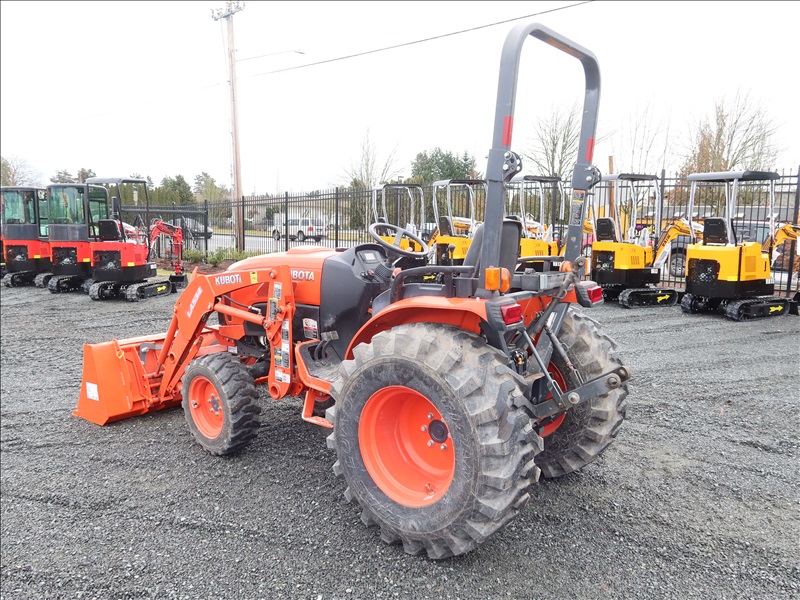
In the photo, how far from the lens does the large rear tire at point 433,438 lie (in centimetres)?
252

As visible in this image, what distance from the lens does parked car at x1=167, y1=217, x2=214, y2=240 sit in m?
19.1

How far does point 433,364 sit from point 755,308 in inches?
347

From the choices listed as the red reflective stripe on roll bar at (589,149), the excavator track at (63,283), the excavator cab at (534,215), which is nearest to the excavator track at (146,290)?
the excavator track at (63,283)

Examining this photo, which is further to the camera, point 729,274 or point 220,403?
point 729,274

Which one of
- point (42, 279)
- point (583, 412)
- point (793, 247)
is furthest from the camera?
point (42, 279)

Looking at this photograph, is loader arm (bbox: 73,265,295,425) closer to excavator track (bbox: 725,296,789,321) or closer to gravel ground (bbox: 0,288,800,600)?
gravel ground (bbox: 0,288,800,600)

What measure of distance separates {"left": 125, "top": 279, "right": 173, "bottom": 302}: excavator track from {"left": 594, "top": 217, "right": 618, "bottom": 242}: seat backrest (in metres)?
9.29

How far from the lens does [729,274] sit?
30.7ft

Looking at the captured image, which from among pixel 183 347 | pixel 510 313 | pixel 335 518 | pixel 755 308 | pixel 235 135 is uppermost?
pixel 235 135

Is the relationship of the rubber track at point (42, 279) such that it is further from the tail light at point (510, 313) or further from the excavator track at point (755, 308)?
the excavator track at point (755, 308)

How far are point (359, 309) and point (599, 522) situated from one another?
A: 1.87 m

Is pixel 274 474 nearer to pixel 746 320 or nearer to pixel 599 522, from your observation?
pixel 599 522

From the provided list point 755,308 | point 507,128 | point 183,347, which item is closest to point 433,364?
point 507,128

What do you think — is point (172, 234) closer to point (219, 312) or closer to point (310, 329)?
point (219, 312)
